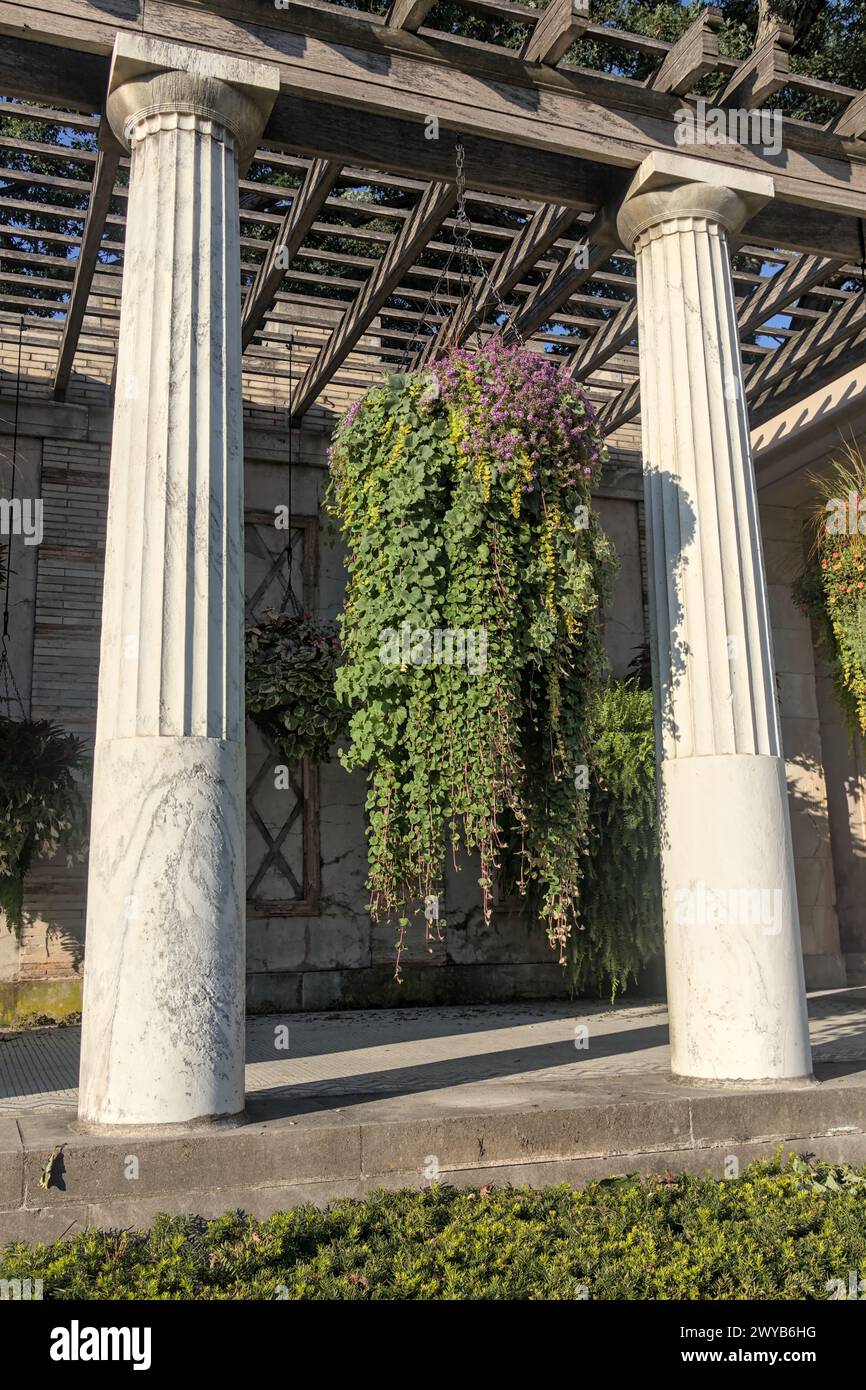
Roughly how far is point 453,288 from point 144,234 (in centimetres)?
572

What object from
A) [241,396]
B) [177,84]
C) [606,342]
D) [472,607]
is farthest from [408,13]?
[606,342]

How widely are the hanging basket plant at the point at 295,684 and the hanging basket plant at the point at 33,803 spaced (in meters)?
1.55

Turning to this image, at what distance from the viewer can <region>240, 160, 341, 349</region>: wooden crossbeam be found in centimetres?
714

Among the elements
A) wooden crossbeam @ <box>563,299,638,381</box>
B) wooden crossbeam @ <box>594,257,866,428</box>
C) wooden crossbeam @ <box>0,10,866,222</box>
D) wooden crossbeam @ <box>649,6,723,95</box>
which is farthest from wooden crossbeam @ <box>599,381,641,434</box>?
wooden crossbeam @ <box>649,6,723,95</box>

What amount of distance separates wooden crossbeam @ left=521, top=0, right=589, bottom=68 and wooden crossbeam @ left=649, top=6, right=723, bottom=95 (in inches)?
25.1

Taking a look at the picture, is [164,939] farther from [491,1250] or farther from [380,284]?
[380,284]

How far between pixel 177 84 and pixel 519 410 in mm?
2283

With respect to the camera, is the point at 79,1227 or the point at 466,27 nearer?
the point at 79,1227

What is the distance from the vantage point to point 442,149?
6.56 m

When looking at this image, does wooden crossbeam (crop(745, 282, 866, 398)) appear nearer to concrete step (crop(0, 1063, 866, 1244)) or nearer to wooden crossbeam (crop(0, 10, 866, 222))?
wooden crossbeam (crop(0, 10, 866, 222))
